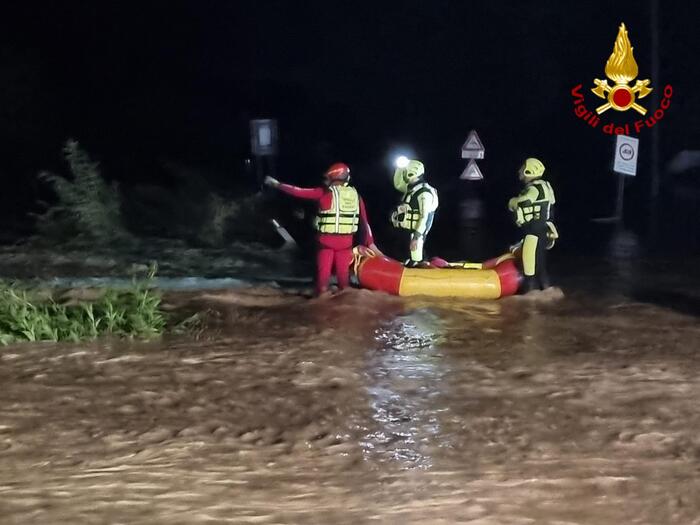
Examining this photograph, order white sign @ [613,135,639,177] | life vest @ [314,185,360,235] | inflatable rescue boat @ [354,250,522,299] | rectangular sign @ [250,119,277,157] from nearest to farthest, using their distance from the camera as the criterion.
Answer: life vest @ [314,185,360,235], inflatable rescue boat @ [354,250,522,299], rectangular sign @ [250,119,277,157], white sign @ [613,135,639,177]

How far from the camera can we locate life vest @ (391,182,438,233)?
11672mm

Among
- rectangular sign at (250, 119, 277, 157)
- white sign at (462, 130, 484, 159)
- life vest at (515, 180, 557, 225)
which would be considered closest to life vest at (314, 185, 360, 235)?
life vest at (515, 180, 557, 225)

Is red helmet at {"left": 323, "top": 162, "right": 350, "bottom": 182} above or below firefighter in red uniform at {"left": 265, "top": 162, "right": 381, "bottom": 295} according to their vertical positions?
above

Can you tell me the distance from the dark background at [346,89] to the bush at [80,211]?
625cm

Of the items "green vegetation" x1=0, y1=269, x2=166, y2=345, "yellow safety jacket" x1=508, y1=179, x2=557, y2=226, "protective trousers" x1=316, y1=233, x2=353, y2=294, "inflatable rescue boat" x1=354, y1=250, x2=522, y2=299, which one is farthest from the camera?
"yellow safety jacket" x1=508, y1=179, x2=557, y2=226

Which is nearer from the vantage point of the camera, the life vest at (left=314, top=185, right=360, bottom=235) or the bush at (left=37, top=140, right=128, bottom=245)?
the life vest at (left=314, top=185, right=360, bottom=235)

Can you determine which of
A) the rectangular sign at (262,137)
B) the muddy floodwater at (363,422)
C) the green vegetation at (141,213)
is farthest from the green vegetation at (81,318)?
the green vegetation at (141,213)

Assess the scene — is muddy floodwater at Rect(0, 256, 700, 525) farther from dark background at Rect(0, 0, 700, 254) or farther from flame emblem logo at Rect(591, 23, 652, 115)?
dark background at Rect(0, 0, 700, 254)

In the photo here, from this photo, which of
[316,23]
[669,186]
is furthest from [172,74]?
[669,186]

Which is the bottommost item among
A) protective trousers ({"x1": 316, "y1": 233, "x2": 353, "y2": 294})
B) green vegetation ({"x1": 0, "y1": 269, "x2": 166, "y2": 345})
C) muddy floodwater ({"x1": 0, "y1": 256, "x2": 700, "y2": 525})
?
muddy floodwater ({"x1": 0, "y1": 256, "x2": 700, "y2": 525})

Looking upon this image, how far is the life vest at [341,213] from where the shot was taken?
1109cm

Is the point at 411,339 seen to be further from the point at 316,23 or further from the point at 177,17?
the point at 316,23

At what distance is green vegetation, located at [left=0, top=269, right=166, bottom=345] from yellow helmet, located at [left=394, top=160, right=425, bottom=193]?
3209mm

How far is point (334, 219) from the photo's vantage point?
11156 mm
